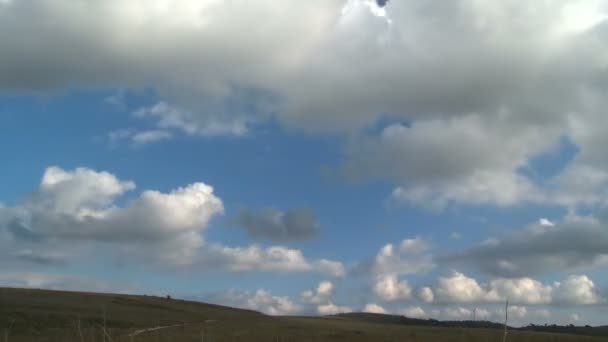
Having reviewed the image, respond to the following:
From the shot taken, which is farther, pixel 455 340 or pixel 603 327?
pixel 603 327

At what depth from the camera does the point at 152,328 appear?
323ft

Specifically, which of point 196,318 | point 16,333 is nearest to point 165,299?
point 196,318

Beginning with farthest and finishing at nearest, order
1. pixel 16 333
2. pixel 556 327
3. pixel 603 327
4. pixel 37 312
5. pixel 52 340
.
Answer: pixel 556 327, pixel 603 327, pixel 37 312, pixel 16 333, pixel 52 340

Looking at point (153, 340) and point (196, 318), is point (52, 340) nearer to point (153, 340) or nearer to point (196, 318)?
point (153, 340)

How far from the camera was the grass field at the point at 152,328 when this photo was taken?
79562 millimetres

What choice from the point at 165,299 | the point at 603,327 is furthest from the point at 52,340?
the point at 603,327

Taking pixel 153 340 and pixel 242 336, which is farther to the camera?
pixel 242 336

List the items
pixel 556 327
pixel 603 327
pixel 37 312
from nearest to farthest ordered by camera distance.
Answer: pixel 37 312
pixel 603 327
pixel 556 327

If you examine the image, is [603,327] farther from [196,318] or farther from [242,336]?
[242,336]

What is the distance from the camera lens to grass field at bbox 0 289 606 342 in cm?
7956

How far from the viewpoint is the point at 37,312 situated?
10275 centimetres

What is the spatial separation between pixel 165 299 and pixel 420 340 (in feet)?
385

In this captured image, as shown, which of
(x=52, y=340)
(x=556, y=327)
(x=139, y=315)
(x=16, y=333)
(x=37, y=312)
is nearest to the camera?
(x=52, y=340)

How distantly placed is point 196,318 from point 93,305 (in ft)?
70.2
